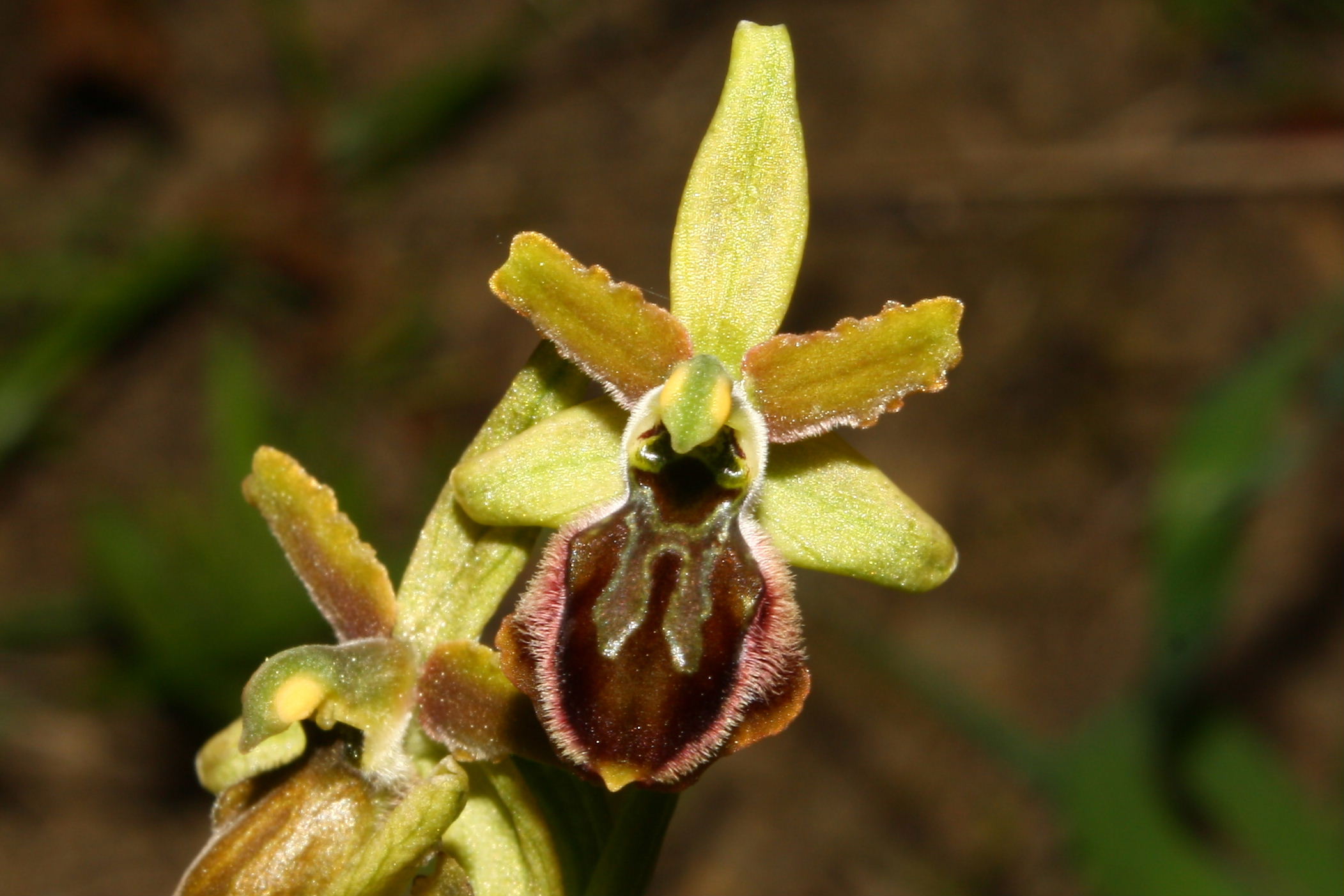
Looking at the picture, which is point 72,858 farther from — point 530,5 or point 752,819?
point 530,5

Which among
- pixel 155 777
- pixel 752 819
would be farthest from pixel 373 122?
pixel 752 819

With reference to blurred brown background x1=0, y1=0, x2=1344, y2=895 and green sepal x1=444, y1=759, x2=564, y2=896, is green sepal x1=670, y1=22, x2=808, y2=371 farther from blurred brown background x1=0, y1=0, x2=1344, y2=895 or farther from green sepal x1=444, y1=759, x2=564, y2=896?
blurred brown background x1=0, y1=0, x2=1344, y2=895

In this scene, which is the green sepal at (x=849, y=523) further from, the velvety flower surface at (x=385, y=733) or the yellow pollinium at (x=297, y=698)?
the yellow pollinium at (x=297, y=698)

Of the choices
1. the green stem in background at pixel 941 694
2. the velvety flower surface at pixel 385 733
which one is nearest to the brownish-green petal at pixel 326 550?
the velvety flower surface at pixel 385 733

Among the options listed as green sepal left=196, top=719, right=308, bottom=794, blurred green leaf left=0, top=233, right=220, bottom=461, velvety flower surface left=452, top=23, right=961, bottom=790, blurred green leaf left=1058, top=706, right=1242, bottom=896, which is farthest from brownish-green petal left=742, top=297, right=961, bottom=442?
blurred green leaf left=0, top=233, right=220, bottom=461

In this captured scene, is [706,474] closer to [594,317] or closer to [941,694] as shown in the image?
[594,317]

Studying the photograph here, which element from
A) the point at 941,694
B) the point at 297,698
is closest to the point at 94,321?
the point at 941,694
